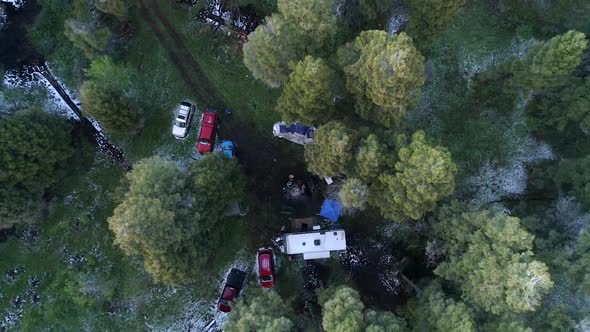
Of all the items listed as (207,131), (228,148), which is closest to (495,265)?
(228,148)

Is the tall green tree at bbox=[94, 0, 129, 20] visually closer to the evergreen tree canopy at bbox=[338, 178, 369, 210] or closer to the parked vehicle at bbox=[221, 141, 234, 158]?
the parked vehicle at bbox=[221, 141, 234, 158]

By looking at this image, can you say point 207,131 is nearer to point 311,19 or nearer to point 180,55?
point 180,55

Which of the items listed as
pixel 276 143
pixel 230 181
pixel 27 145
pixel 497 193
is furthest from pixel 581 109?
pixel 27 145

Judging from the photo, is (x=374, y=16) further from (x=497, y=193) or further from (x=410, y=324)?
(x=410, y=324)

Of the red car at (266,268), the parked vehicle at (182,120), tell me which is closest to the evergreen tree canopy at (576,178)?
the red car at (266,268)

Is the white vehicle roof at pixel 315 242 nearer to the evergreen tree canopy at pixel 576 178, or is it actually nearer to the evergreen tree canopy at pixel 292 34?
the evergreen tree canopy at pixel 292 34

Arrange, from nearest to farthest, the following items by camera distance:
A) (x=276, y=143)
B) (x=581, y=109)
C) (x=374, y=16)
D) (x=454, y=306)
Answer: (x=454, y=306) → (x=581, y=109) → (x=374, y=16) → (x=276, y=143)
